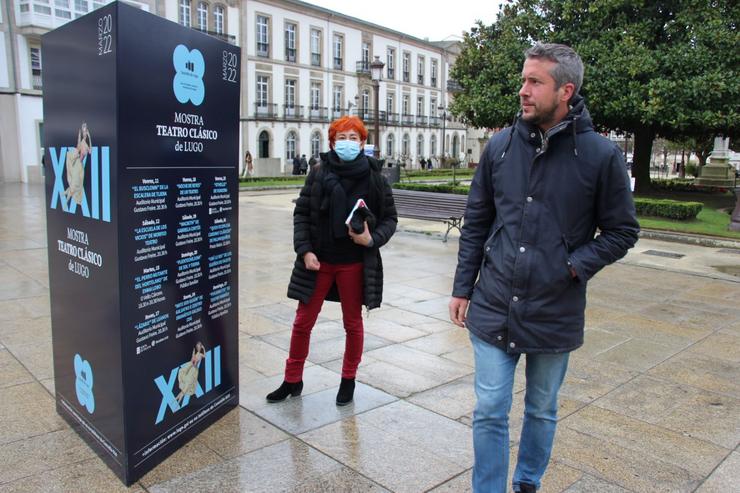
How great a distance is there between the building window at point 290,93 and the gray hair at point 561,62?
44329 millimetres

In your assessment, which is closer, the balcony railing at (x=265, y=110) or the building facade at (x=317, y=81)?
the building facade at (x=317, y=81)

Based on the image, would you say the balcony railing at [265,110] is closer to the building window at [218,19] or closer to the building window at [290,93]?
the building window at [290,93]

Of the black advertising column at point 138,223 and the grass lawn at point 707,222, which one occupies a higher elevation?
the black advertising column at point 138,223

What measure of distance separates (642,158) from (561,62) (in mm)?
19186

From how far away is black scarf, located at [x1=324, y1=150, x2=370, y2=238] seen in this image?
3545 millimetres

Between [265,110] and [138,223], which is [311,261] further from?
[265,110]

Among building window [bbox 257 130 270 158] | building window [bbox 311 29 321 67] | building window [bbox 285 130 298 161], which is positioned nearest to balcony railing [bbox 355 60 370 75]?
building window [bbox 311 29 321 67]

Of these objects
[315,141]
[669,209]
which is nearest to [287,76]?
[315,141]

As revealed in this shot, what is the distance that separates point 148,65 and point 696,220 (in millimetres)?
14513

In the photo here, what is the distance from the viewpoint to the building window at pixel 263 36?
140ft

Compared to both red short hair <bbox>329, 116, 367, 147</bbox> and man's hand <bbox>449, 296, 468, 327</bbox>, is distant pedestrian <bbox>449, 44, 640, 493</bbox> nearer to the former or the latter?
man's hand <bbox>449, 296, 468, 327</bbox>

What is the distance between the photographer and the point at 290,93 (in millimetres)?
45688

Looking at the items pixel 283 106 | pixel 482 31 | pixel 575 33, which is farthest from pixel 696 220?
pixel 283 106

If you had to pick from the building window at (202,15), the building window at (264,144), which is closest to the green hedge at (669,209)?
the building window at (202,15)
